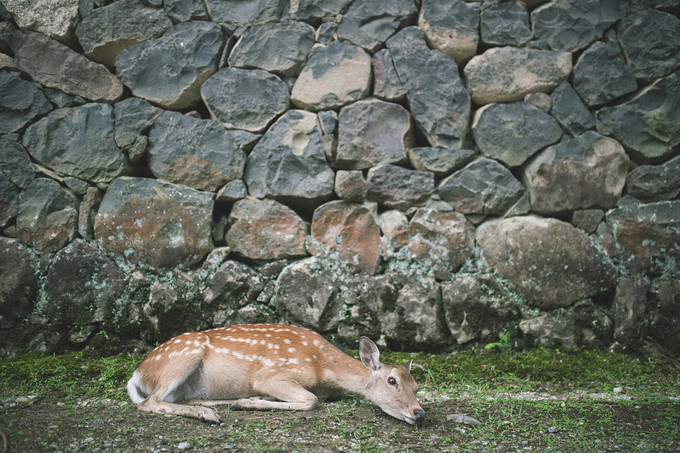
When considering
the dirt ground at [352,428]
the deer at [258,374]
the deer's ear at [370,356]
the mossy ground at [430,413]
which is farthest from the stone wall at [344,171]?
the dirt ground at [352,428]

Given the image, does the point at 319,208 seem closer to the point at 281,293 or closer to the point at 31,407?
the point at 281,293

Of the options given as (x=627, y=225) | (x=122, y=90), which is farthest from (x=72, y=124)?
(x=627, y=225)

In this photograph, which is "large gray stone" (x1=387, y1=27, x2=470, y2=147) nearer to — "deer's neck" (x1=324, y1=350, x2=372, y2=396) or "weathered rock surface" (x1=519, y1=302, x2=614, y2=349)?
"weathered rock surface" (x1=519, y1=302, x2=614, y2=349)

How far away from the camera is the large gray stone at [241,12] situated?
439 cm

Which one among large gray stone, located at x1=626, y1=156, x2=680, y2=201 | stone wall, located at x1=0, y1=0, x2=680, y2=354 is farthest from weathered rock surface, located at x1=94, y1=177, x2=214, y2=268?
large gray stone, located at x1=626, y1=156, x2=680, y2=201

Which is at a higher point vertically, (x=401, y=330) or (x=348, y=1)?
(x=348, y=1)

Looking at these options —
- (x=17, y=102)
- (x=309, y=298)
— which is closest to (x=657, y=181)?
(x=309, y=298)

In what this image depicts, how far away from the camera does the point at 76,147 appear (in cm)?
423

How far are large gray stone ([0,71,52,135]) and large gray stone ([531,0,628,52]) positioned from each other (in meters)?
4.74

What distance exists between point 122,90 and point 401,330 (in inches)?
137

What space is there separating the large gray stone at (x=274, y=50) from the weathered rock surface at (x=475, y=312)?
260cm

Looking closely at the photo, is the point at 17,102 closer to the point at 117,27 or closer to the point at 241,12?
the point at 117,27

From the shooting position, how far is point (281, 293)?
13.4ft

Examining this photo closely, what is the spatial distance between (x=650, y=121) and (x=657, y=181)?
1.82 ft
